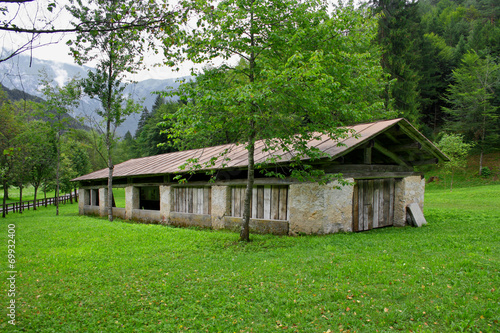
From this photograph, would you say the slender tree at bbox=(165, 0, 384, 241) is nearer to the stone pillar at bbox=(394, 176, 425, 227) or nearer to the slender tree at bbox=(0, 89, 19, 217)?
the stone pillar at bbox=(394, 176, 425, 227)

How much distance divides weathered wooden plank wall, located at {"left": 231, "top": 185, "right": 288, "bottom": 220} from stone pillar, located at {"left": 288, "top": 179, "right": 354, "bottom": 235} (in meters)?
0.46

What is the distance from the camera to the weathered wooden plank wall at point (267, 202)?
33.9 ft

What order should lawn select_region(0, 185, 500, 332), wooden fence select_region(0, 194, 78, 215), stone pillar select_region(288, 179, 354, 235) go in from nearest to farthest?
lawn select_region(0, 185, 500, 332)
stone pillar select_region(288, 179, 354, 235)
wooden fence select_region(0, 194, 78, 215)

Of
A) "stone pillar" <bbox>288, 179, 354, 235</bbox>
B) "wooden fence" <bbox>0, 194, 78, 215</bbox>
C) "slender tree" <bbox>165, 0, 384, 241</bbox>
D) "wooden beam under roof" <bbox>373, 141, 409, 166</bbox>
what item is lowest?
"wooden fence" <bbox>0, 194, 78, 215</bbox>

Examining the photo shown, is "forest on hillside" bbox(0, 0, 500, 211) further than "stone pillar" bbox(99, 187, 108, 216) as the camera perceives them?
No

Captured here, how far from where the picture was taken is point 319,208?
9.26 m

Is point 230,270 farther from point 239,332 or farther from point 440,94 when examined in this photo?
point 440,94

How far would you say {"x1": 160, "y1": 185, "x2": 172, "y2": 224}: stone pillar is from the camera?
47.7 feet

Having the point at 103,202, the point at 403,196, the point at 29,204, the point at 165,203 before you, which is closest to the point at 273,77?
the point at 403,196

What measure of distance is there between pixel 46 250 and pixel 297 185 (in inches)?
293

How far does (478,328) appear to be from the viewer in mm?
3586

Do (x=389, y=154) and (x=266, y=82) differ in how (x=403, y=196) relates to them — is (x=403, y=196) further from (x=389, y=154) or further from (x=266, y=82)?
(x=266, y=82)

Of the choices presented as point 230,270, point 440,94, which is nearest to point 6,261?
point 230,270

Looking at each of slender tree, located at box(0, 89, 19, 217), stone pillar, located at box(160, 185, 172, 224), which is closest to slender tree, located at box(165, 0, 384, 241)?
stone pillar, located at box(160, 185, 172, 224)
